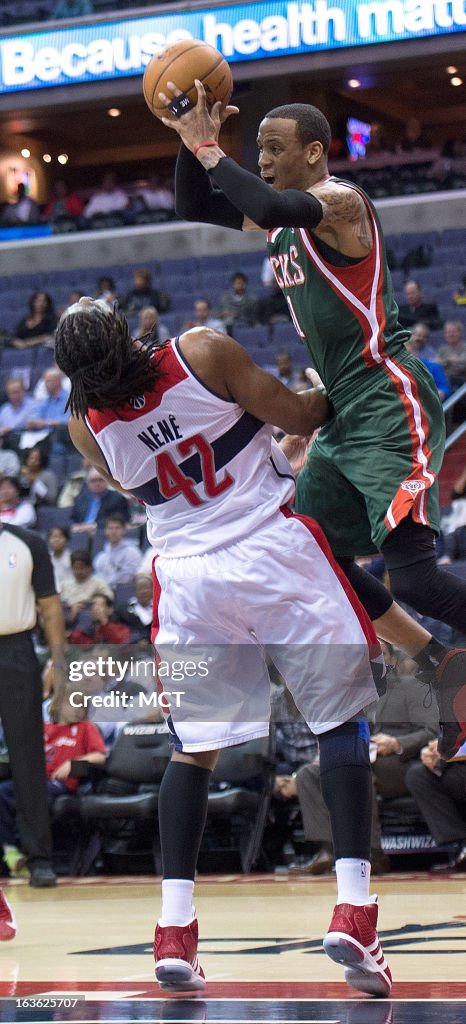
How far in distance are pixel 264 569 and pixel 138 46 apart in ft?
52.1

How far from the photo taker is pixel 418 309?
12.9m

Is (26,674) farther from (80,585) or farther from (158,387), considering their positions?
(158,387)

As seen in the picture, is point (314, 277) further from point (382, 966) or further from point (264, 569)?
point (382, 966)

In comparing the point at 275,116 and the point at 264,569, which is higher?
the point at 275,116

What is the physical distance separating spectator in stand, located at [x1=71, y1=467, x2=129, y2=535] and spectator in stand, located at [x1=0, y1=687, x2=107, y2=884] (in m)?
3.35

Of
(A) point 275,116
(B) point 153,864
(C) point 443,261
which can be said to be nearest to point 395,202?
(C) point 443,261

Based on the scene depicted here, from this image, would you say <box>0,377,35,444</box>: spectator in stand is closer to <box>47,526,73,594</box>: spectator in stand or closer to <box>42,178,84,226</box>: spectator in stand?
<box>47,526,73,594</box>: spectator in stand

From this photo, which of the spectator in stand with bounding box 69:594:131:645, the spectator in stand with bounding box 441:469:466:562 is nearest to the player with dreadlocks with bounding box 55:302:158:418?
the spectator in stand with bounding box 69:594:131:645

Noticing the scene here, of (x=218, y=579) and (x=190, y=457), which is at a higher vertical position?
(x=190, y=457)

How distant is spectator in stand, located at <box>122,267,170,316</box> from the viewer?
15266 millimetres

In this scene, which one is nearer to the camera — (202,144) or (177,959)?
(177,959)

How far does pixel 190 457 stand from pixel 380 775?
4027 millimetres

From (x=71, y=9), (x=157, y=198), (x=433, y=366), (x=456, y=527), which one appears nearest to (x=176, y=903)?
(x=456, y=527)

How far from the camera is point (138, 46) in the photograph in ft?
58.9
